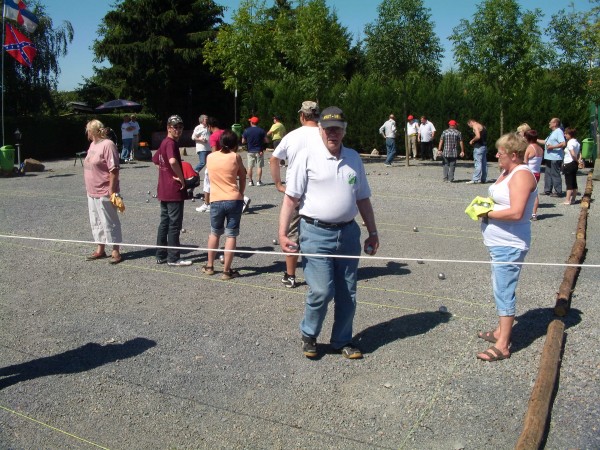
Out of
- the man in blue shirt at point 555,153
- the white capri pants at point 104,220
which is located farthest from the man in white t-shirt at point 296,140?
the man in blue shirt at point 555,153

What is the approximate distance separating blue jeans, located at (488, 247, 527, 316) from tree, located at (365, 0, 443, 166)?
54.6 feet

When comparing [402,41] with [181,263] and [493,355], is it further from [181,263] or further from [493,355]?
[493,355]

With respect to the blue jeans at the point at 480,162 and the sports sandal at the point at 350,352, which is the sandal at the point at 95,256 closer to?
the sports sandal at the point at 350,352

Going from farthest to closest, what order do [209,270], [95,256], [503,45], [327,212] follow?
[503,45]
[95,256]
[209,270]
[327,212]

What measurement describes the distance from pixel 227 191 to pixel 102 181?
192 cm

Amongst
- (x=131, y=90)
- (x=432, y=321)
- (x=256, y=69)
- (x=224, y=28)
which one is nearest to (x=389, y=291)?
(x=432, y=321)

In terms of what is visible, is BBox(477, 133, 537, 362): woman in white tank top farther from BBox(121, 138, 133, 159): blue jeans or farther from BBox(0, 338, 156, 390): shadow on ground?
BBox(121, 138, 133, 159): blue jeans

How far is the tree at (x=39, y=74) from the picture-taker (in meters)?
30.0

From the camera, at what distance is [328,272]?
491 centimetres

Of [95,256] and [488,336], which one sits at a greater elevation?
[95,256]

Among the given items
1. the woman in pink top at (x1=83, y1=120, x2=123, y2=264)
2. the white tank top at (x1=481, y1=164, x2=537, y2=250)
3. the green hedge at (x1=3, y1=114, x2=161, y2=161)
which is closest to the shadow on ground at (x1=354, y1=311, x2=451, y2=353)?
the white tank top at (x1=481, y1=164, x2=537, y2=250)

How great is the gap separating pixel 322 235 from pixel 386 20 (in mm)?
17241

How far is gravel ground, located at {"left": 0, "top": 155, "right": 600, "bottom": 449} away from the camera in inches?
160

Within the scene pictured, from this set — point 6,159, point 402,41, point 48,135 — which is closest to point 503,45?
point 402,41
